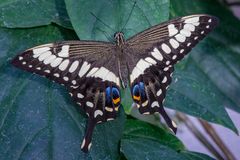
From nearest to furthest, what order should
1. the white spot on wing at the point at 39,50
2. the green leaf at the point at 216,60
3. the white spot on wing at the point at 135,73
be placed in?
the white spot on wing at the point at 39,50, the white spot on wing at the point at 135,73, the green leaf at the point at 216,60

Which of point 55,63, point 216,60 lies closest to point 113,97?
point 55,63

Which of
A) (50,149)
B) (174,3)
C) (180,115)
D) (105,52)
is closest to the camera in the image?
(50,149)

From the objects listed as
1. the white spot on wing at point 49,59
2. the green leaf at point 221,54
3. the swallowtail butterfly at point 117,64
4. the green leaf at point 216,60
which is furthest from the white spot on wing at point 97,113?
the green leaf at point 221,54

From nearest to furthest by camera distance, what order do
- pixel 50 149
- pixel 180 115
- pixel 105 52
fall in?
pixel 50 149, pixel 105 52, pixel 180 115

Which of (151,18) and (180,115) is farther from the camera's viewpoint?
(180,115)

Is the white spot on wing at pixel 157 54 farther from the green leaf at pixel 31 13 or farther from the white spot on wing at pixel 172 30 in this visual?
the green leaf at pixel 31 13

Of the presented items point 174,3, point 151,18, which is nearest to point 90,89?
point 151,18

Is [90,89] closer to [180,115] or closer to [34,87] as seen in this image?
[34,87]

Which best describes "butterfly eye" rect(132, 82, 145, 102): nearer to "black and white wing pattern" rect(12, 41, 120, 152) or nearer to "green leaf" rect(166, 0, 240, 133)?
"black and white wing pattern" rect(12, 41, 120, 152)
